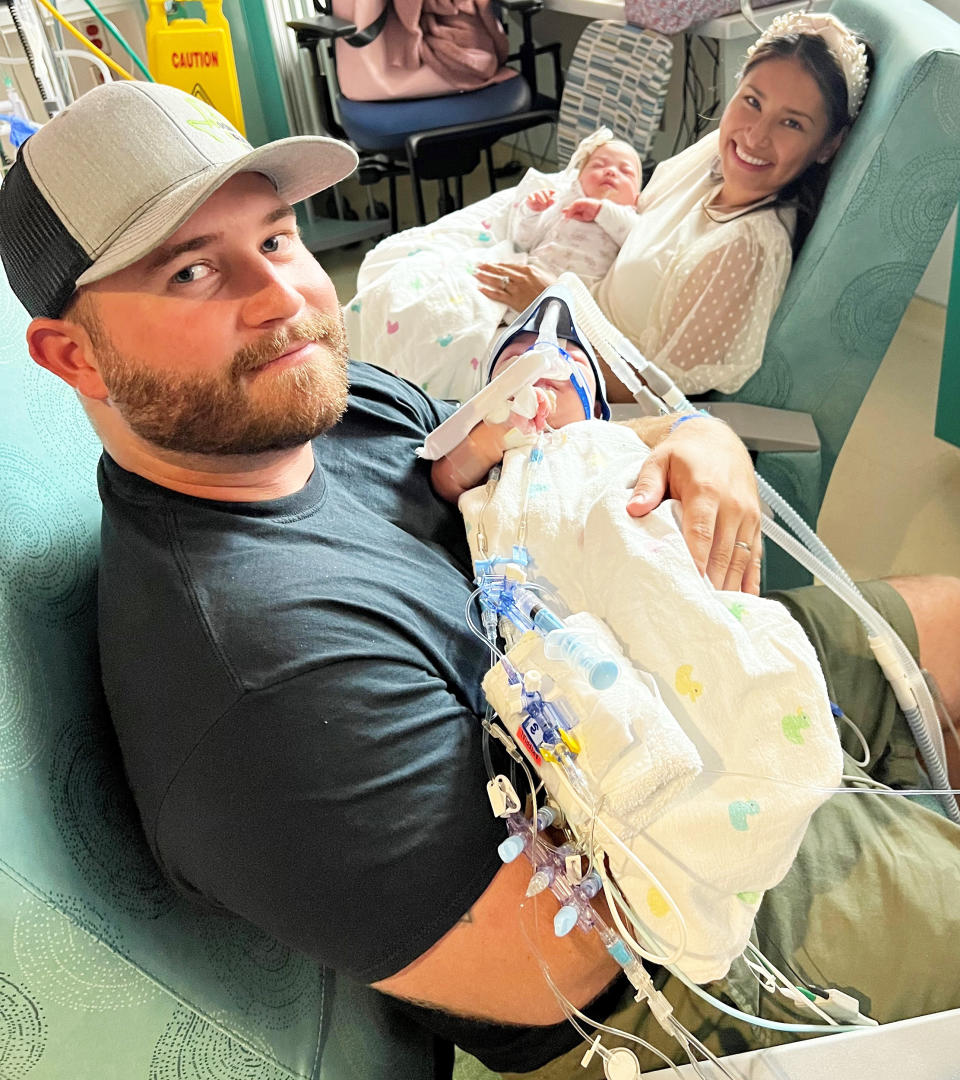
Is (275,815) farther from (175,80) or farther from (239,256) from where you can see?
(175,80)

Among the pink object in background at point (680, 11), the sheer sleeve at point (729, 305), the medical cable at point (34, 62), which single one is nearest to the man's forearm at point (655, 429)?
the sheer sleeve at point (729, 305)

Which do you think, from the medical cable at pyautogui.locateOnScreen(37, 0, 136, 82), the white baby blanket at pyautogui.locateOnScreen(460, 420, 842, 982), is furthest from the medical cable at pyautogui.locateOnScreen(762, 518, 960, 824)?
the medical cable at pyautogui.locateOnScreen(37, 0, 136, 82)

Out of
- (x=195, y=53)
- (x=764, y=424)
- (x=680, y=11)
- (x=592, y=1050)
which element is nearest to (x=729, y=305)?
(x=764, y=424)

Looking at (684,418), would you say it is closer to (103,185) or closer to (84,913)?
(103,185)

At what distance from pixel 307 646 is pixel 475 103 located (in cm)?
323

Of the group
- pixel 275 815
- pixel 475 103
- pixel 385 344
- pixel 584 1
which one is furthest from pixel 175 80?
pixel 275 815

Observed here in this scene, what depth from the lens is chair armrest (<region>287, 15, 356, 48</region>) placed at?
3.38 meters

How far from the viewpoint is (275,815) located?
793 millimetres

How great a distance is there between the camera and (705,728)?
879mm

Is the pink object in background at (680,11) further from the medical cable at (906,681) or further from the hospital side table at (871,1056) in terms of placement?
the hospital side table at (871,1056)

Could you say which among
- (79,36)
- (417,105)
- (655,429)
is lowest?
(417,105)

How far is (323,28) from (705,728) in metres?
3.31

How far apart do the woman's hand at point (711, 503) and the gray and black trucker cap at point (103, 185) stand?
556 millimetres

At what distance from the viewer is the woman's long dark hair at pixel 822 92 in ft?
5.62
